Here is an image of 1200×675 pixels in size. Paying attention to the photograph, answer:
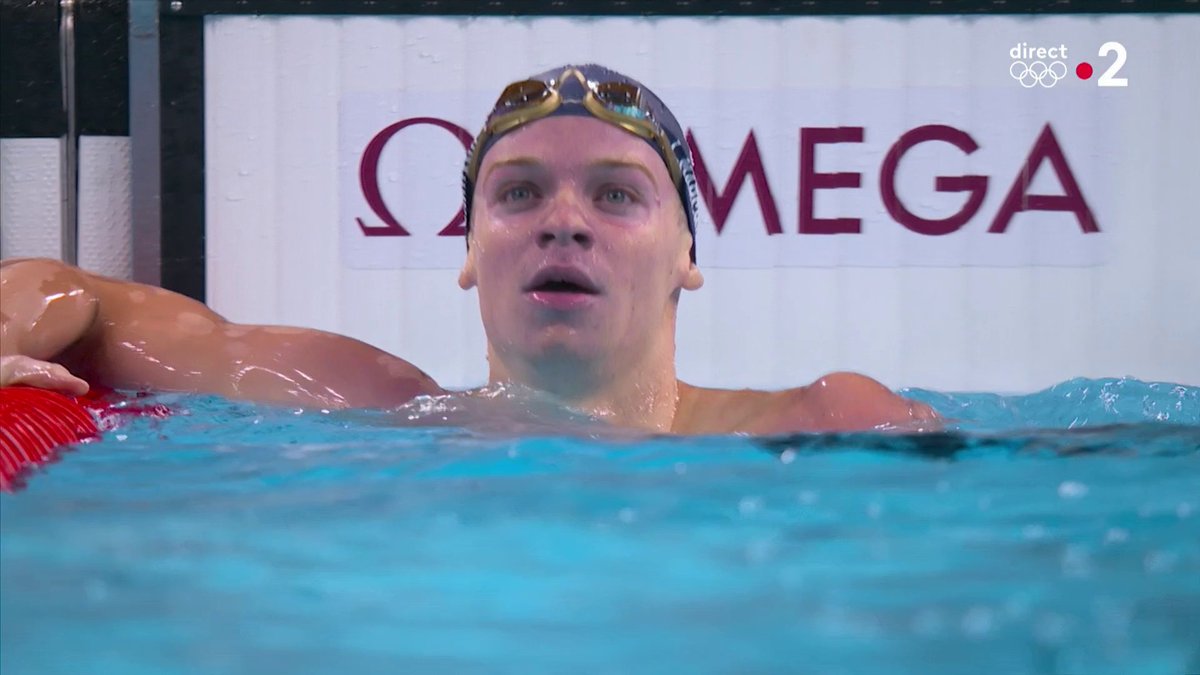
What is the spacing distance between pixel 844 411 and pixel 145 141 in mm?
3276

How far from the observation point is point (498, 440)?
204cm

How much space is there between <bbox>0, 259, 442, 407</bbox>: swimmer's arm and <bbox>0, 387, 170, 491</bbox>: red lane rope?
12 centimetres

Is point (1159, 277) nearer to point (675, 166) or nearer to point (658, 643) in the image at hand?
point (675, 166)

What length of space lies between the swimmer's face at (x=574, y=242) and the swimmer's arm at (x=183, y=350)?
39cm

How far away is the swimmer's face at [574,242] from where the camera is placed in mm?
2377

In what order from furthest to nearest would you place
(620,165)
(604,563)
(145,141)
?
(145,141), (620,165), (604,563)

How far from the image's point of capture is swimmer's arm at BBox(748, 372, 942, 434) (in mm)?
2447

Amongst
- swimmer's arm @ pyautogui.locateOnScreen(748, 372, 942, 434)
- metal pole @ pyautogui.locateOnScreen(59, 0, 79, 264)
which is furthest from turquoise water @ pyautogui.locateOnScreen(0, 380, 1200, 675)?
metal pole @ pyautogui.locateOnScreen(59, 0, 79, 264)

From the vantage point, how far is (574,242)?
237 cm

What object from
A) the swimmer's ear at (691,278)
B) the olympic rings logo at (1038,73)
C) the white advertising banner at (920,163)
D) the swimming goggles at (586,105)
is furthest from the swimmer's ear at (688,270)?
the olympic rings logo at (1038,73)

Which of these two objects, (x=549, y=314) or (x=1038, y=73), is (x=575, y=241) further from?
(x=1038, y=73)

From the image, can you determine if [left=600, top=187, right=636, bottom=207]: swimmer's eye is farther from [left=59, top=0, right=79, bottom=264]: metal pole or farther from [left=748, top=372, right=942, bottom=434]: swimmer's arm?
[left=59, top=0, right=79, bottom=264]: metal pole

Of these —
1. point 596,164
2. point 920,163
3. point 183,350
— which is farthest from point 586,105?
point 920,163

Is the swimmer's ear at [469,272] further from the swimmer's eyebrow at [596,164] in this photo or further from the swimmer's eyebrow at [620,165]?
the swimmer's eyebrow at [620,165]
